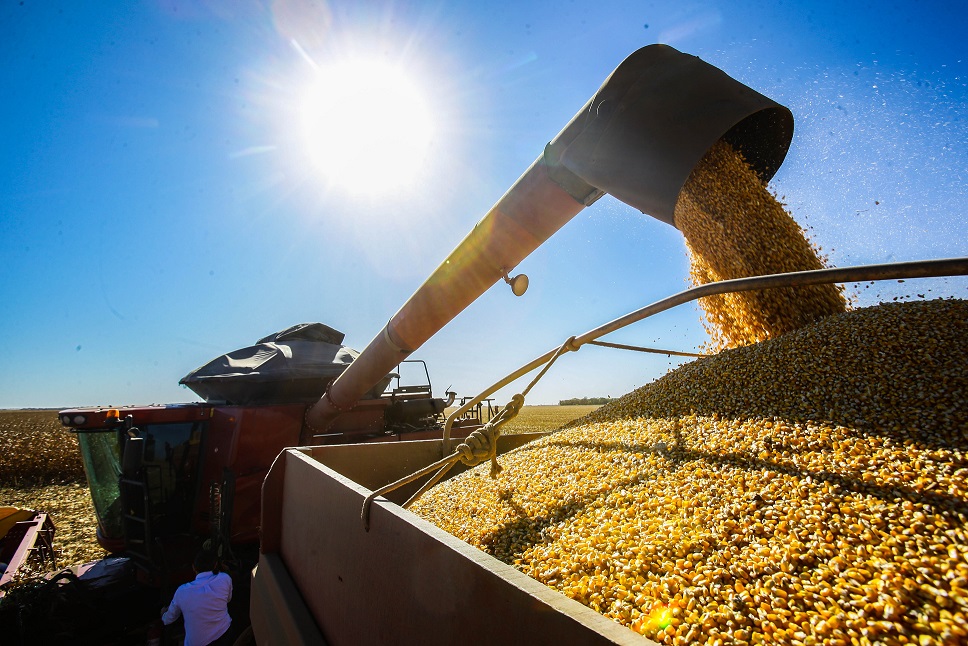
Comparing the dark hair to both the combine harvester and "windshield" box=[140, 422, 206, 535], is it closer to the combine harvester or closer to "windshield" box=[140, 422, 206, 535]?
the combine harvester

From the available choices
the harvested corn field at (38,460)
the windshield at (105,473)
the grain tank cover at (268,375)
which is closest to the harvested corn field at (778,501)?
the grain tank cover at (268,375)

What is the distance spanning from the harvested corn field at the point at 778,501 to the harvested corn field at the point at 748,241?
290 millimetres

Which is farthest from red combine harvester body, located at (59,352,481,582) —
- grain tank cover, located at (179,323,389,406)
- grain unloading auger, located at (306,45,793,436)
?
grain unloading auger, located at (306,45,793,436)

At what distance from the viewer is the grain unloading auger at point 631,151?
2.06m

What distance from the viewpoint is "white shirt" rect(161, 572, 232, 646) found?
3.71 m

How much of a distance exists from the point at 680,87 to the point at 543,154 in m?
0.72

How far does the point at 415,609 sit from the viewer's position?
130 cm

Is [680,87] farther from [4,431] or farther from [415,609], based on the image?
[4,431]

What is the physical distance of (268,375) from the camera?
600 centimetres

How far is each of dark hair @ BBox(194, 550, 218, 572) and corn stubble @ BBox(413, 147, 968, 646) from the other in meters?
3.19

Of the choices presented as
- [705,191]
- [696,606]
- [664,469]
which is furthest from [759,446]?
[705,191]

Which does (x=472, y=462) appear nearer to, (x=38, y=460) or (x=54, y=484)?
(x=54, y=484)

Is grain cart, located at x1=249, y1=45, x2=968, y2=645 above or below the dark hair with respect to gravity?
above

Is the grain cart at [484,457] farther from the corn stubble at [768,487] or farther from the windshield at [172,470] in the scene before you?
Answer: the windshield at [172,470]
